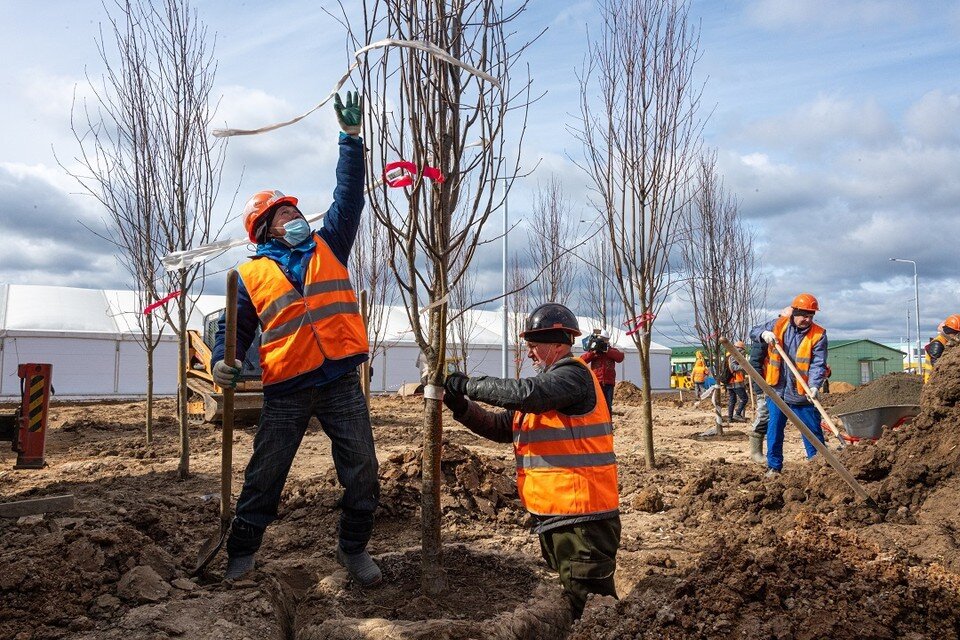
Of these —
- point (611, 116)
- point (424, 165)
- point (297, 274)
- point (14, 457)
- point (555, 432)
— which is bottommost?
point (14, 457)

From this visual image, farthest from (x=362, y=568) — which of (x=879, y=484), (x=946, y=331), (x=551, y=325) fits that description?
(x=946, y=331)

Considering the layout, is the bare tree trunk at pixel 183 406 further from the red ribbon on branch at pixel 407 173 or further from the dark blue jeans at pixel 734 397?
the dark blue jeans at pixel 734 397

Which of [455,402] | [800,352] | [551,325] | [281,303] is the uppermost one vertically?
[281,303]

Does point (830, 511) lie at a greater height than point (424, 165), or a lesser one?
lesser

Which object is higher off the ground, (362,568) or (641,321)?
(641,321)

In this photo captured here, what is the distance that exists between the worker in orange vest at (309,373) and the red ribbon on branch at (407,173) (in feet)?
1.00

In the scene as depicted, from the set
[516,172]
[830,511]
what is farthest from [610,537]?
[830,511]

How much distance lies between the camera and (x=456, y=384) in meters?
3.18

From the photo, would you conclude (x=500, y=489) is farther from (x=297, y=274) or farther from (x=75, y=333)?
(x=75, y=333)

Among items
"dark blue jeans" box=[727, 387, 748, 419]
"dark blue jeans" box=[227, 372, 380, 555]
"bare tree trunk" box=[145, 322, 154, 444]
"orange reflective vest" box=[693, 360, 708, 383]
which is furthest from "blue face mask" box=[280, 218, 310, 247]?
"orange reflective vest" box=[693, 360, 708, 383]

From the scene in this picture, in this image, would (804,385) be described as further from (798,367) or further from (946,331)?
(946,331)

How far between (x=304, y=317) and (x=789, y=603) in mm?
2339

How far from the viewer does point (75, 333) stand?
→ 2069 centimetres

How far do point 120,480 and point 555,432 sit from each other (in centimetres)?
566
